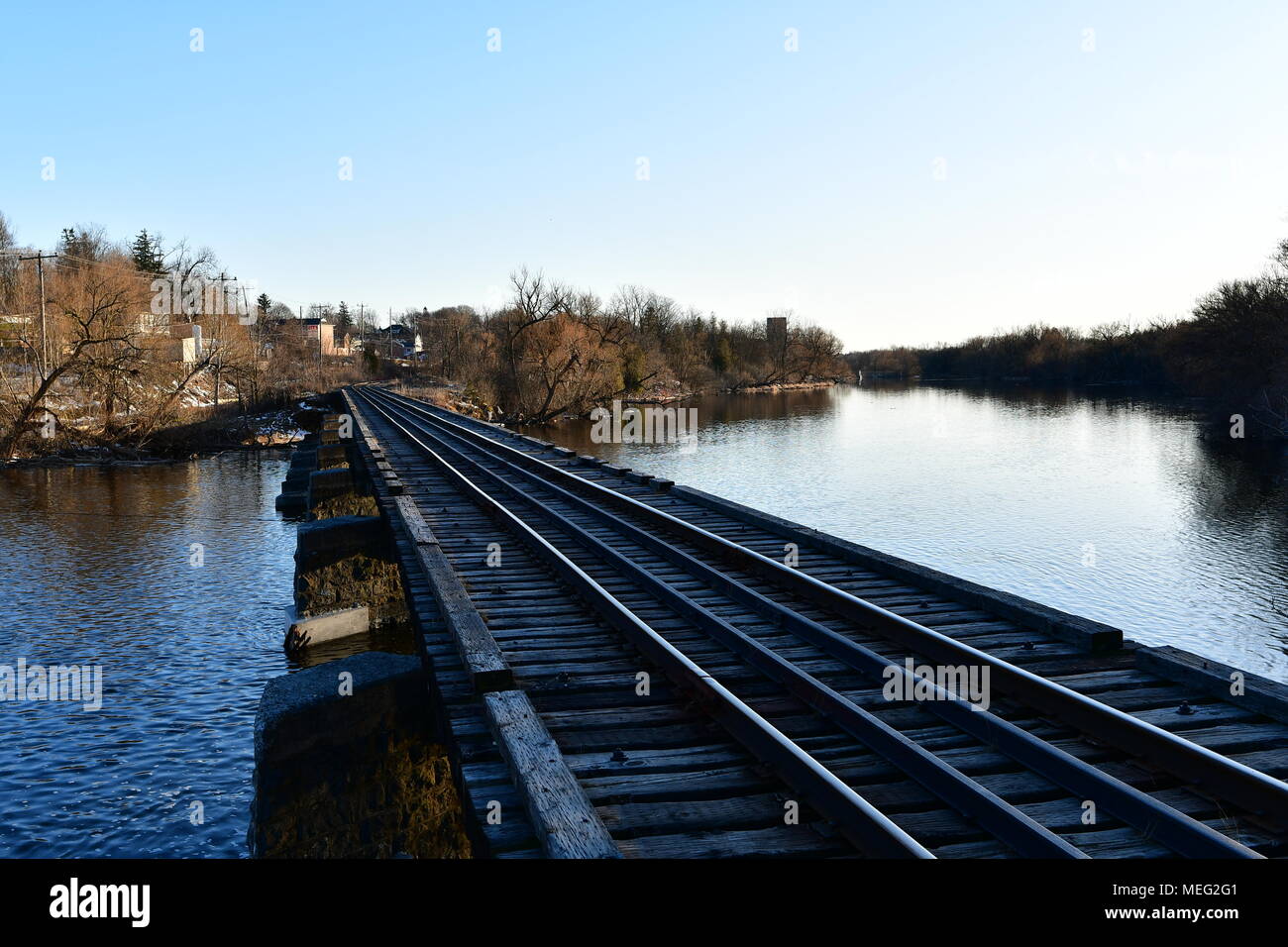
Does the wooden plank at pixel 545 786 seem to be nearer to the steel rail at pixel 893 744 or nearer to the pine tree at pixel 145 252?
the steel rail at pixel 893 744

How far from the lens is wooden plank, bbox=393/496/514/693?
596 centimetres

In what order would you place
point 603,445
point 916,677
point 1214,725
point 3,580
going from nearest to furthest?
point 1214,725
point 916,677
point 3,580
point 603,445

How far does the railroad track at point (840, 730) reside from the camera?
4.12 meters

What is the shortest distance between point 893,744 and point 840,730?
1.76ft

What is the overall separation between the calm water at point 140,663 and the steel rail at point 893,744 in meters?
4.36

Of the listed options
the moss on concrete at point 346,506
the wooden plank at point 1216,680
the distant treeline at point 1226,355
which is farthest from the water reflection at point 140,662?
the distant treeline at point 1226,355

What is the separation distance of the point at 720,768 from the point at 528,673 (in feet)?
6.66

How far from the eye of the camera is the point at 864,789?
4.58m

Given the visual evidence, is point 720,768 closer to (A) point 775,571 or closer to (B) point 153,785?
(A) point 775,571

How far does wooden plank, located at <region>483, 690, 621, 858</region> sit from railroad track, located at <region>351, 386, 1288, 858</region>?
24cm

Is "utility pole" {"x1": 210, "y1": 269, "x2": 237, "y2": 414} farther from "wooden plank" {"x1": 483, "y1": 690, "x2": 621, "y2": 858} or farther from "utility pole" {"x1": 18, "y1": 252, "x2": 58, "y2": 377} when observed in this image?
"wooden plank" {"x1": 483, "y1": 690, "x2": 621, "y2": 858}

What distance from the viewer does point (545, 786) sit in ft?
14.3

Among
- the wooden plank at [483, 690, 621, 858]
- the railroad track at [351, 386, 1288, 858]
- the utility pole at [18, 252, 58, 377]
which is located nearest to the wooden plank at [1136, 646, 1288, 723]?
the railroad track at [351, 386, 1288, 858]
